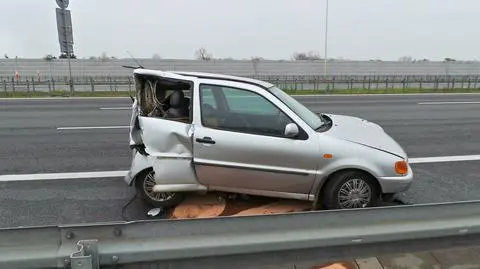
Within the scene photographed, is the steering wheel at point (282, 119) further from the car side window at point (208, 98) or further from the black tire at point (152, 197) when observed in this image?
the black tire at point (152, 197)

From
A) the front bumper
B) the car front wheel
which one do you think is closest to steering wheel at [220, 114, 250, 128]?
the car front wheel

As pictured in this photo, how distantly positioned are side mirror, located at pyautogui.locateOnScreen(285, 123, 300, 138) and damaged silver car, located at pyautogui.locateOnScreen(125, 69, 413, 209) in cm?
1

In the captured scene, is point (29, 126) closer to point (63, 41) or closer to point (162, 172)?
point (162, 172)

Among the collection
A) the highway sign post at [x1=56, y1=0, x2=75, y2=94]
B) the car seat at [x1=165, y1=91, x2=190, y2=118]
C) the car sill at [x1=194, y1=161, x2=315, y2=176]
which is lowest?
the car sill at [x1=194, y1=161, x2=315, y2=176]

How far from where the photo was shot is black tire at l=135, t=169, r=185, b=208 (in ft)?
14.6

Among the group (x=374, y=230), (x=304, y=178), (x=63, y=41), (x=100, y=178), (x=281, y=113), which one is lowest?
(x=100, y=178)

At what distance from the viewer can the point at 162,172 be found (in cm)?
418

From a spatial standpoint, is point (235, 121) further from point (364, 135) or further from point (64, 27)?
point (64, 27)

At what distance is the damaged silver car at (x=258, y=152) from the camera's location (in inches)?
159

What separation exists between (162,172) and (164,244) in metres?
2.24

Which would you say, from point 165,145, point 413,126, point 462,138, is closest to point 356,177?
point 165,145

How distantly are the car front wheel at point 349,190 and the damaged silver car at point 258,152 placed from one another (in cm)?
1

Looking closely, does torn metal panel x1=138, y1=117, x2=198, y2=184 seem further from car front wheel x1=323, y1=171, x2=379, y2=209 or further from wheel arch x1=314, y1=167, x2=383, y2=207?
car front wheel x1=323, y1=171, x2=379, y2=209

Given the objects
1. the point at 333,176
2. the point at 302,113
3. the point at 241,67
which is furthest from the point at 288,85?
the point at 333,176
